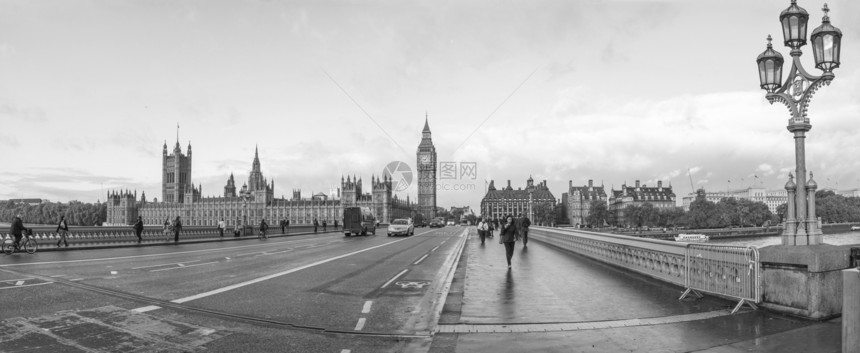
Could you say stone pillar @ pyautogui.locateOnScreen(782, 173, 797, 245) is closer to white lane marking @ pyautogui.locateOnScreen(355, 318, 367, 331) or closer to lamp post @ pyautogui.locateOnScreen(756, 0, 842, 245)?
lamp post @ pyautogui.locateOnScreen(756, 0, 842, 245)

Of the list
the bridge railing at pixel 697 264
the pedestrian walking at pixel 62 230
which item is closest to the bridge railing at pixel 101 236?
the pedestrian walking at pixel 62 230

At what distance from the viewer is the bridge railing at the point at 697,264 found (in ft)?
30.6

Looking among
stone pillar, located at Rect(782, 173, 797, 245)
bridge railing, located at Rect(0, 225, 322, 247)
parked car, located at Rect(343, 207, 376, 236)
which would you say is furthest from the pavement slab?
parked car, located at Rect(343, 207, 376, 236)

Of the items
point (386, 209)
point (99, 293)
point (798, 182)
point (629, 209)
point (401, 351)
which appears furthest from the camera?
point (386, 209)

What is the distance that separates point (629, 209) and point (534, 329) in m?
165

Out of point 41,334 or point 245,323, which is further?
point 245,323

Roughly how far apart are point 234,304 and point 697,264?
965cm

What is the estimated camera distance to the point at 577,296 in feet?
38.1

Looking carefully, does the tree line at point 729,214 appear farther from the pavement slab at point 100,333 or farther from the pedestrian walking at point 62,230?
the pavement slab at point 100,333

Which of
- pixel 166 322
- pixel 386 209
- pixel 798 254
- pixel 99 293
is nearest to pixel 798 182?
pixel 798 254

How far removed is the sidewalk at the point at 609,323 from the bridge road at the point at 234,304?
82cm

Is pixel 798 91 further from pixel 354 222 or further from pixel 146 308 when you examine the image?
pixel 354 222

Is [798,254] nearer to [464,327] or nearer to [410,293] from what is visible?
[464,327]

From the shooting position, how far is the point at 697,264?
434 inches
